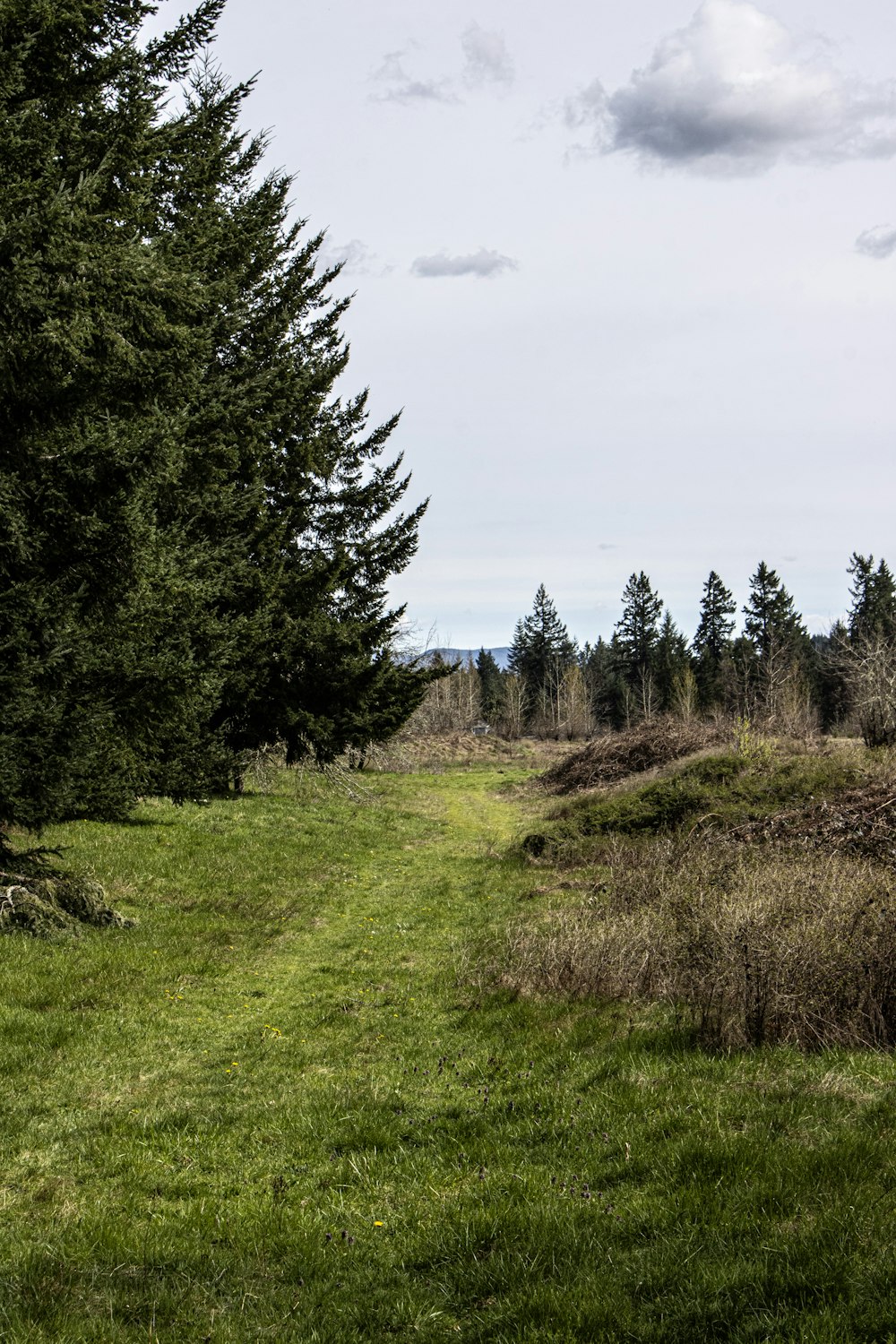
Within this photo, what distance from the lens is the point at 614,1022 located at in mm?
8711

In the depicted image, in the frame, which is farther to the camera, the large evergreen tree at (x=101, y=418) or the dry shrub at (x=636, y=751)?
the dry shrub at (x=636, y=751)

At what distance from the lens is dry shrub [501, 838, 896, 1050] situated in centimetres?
782

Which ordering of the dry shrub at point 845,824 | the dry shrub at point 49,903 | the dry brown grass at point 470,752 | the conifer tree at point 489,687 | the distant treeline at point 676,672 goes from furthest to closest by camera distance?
the conifer tree at point 489,687
the distant treeline at point 676,672
the dry brown grass at point 470,752
the dry shrub at point 845,824
the dry shrub at point 49,903

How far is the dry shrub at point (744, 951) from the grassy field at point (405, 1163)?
49 centimetres

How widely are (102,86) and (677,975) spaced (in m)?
14.6

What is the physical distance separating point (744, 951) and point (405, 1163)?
3.75 meters

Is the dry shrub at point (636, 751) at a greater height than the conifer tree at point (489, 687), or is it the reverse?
the conifer tree at point (489, 687)

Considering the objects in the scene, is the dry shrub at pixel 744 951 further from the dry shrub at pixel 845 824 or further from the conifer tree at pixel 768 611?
the conifer tree at pixel 768 611

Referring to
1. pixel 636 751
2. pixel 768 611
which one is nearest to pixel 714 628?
pixel 768 611

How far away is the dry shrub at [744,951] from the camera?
7816mm

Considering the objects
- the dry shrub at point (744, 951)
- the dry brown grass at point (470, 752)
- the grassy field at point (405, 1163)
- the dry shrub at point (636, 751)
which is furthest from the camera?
the dry brown grass at point (470, 752)

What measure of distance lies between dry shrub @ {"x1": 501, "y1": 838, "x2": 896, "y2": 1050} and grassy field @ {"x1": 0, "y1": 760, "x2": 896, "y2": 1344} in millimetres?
495

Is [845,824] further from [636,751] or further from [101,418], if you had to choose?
[636,751]

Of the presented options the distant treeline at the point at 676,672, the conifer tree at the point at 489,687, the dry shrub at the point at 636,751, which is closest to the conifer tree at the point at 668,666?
the distant treeline at the point at 676,672
